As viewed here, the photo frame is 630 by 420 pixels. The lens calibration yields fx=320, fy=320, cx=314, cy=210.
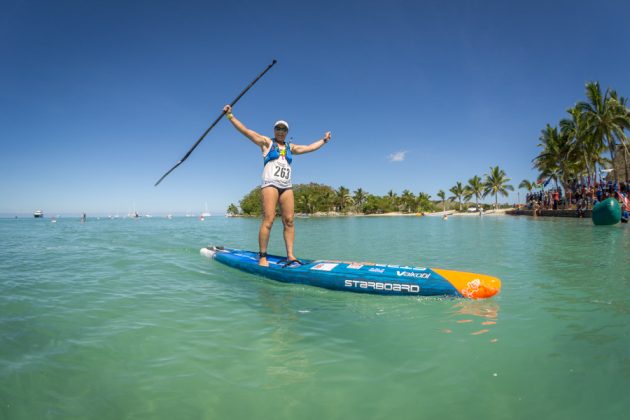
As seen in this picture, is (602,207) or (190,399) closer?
(190,399)

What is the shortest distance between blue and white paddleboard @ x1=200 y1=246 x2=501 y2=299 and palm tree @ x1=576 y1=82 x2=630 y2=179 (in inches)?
1448

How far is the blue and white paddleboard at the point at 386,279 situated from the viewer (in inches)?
195

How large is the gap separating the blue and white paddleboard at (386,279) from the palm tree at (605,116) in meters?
36.8

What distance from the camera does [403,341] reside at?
11.1 feet

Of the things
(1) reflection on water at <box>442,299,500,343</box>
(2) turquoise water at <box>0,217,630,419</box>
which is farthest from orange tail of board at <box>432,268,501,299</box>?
(2) turquoise water at <box>0,217,630,419</box>

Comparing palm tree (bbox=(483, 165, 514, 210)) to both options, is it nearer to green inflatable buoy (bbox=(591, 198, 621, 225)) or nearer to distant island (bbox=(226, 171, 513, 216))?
distant island (bbox=(226, 171, 513, 216))

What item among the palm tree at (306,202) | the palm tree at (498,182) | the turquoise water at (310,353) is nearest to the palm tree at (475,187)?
the palm tree at (498,182)

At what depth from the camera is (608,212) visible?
880 inches

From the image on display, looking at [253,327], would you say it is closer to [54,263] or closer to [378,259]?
[378,259]

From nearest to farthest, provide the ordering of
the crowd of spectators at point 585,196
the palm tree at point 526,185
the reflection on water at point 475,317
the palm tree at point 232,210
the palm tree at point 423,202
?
the reflection on water at point 475,317 → the crowd of spectators at point 585,196 → the palm tree at point 526,185 → the palm tree at point 423,202 → the palm tree at point 232,210

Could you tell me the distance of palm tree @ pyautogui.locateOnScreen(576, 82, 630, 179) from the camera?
31.4 metres

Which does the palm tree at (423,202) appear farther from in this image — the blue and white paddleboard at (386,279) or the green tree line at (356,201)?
the blue and white paddleboard at (386,279)

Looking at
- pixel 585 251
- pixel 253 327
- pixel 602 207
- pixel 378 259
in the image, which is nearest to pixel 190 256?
pixel 378 259

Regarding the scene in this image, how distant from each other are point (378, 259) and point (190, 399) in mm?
7466
